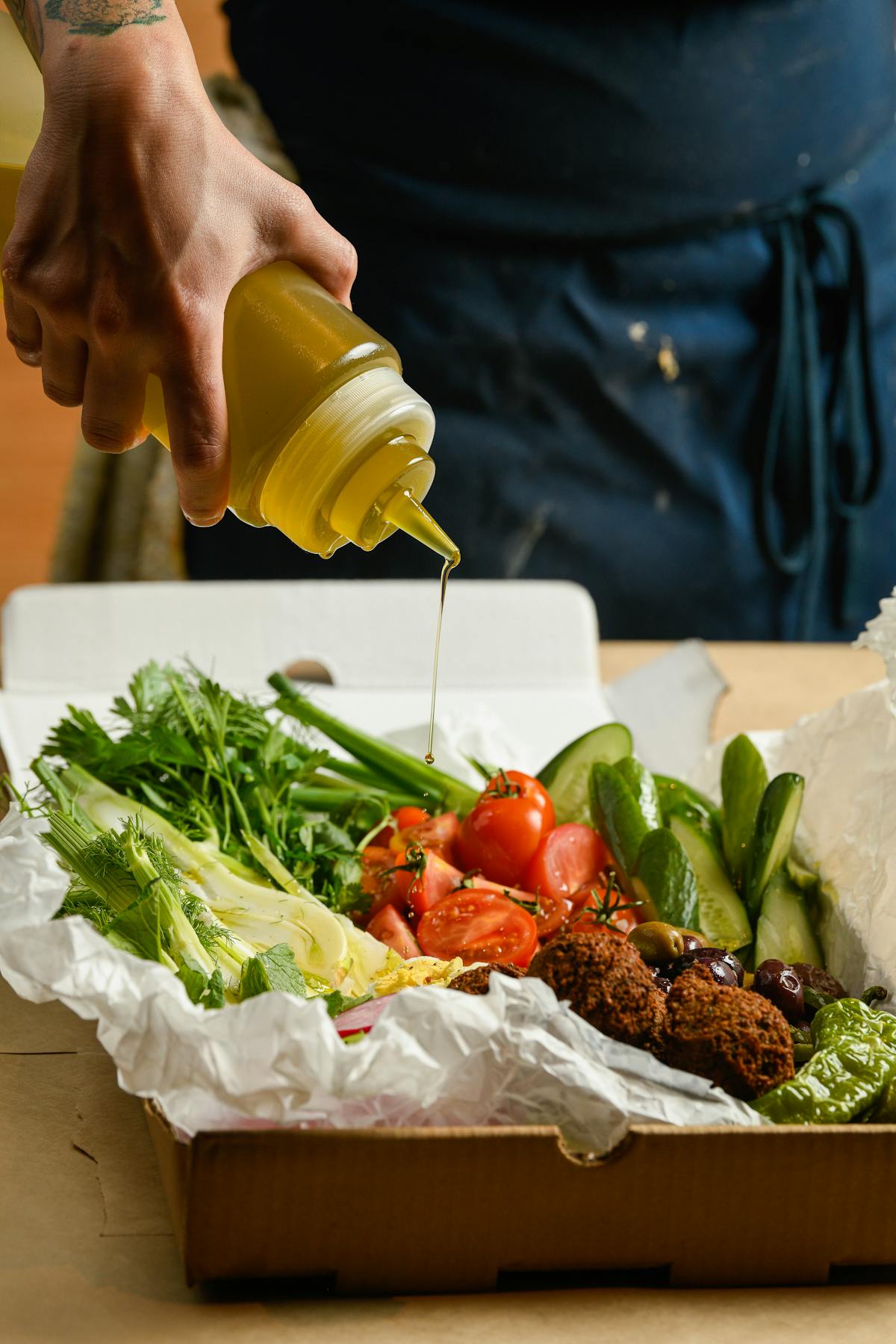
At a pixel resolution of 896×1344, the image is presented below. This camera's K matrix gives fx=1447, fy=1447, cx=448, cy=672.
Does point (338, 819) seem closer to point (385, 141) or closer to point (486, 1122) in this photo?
point (486, 1122)

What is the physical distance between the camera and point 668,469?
175 centimetres

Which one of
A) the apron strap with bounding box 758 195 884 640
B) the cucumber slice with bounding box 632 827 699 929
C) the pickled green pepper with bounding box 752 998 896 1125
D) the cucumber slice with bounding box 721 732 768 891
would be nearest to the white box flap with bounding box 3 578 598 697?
the apron strap with bounding box 758 195 884 640

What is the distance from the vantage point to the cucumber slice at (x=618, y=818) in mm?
1035

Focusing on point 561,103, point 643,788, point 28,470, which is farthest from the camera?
point 28,470

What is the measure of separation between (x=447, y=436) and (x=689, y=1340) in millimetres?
1236

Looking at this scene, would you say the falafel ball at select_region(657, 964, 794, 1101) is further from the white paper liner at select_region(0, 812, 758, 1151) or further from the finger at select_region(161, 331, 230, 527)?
the finger at select_region(161, 331, 230, 527)

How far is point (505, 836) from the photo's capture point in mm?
1055

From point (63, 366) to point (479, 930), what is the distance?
0.45 m

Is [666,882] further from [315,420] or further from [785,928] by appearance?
[315,420]

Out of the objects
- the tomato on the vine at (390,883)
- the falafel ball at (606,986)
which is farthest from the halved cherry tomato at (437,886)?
the falafel ball at (606,986)

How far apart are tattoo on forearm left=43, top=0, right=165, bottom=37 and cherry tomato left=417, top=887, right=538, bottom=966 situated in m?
0.57

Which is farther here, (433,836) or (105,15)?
(433,836)

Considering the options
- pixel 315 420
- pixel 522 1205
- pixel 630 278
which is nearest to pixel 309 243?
pixel 315 420

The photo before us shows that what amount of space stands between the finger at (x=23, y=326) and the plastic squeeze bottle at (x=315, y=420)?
7 cm
